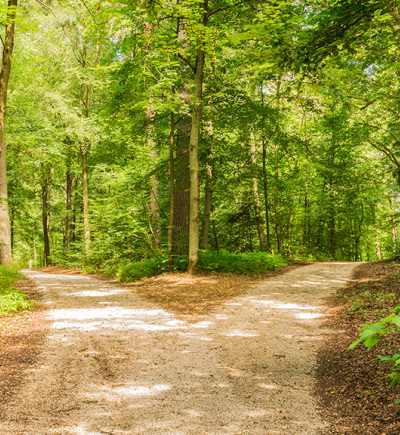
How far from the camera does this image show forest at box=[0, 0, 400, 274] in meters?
6.56

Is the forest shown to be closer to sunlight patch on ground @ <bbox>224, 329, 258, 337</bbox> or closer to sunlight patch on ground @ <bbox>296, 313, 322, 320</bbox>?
sunlight patch on ground @ <bbox>296, 313, 322, 320</bbox>

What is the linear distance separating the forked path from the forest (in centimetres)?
340

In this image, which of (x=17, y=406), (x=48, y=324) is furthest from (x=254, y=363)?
(x=48, y=324)

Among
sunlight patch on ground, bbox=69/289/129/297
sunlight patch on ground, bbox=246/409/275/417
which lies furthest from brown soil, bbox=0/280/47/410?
sunlight patch on ground, bbox=246/409/275/417

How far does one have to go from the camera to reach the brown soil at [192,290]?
7158mm

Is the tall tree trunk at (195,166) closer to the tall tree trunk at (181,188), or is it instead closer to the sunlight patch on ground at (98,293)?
the tall tree trunk at (181,188)

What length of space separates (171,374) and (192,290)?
4.49 meters

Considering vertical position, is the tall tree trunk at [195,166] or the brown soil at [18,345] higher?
the tall tree trunk at [195,166]

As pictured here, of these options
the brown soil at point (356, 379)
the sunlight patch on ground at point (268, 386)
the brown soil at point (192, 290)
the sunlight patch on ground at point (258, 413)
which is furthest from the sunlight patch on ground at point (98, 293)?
the sunlight patch on ground at point (258, 413)

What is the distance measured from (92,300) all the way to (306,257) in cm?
1498

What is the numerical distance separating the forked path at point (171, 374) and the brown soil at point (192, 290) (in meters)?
0.44

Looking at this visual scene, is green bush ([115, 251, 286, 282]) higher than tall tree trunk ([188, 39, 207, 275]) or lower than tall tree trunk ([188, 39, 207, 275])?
lower

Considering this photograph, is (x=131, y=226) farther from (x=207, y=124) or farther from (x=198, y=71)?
(x=198, y=71)

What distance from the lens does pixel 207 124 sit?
38.9 feet
